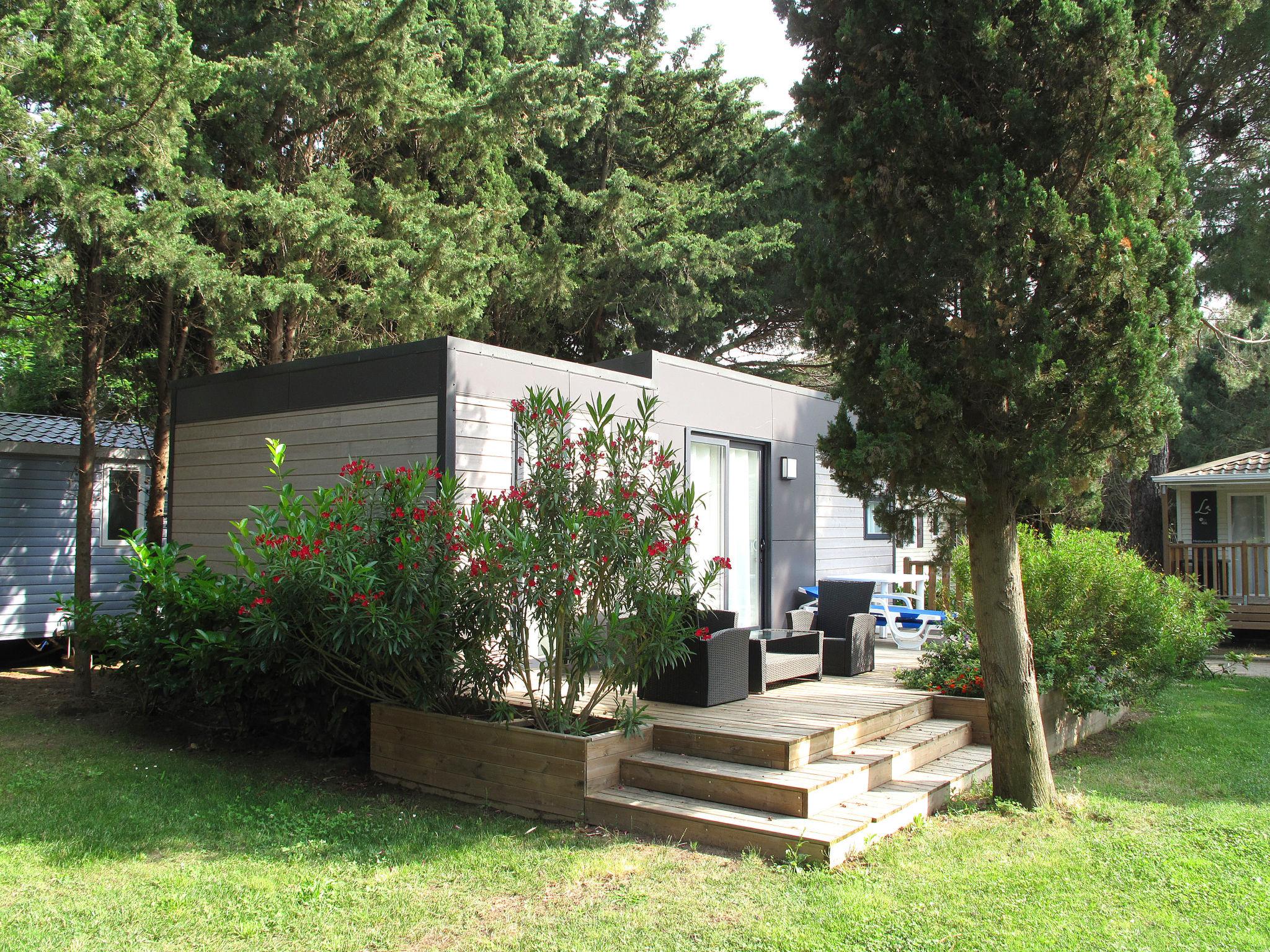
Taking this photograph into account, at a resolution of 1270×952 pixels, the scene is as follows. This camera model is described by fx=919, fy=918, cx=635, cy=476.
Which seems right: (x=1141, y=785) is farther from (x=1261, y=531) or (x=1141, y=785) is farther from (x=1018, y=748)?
(x=1261, y=531)

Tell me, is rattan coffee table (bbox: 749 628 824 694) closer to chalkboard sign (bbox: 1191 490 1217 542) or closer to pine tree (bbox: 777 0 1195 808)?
pine tree (bbox: 777 0 1195 808)

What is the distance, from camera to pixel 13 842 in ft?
15.0

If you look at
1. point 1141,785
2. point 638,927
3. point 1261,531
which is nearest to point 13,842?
point 638,927

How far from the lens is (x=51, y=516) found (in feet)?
35.9

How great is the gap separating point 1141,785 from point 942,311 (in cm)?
316

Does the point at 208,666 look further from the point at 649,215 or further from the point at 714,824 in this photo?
the point at 649,215

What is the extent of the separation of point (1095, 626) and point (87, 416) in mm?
8595

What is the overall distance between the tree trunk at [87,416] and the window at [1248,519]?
17331mm

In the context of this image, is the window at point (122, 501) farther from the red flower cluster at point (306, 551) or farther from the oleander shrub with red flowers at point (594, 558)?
the oleander shrub with red flowers at point (594, 558)

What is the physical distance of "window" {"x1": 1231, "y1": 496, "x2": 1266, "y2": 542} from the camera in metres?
16.1

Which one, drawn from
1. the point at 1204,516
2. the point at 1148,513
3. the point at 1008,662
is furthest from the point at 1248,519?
the point at 1008,662

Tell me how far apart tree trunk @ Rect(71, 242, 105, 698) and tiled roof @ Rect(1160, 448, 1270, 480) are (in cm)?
1479

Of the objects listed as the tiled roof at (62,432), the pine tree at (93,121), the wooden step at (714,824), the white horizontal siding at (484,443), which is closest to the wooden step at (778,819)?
the wooden step at (714,824)

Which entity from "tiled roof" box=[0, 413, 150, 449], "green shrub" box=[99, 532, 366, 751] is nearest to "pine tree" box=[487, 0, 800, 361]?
"tiled roof" box=[0, 413, 150, 449]
